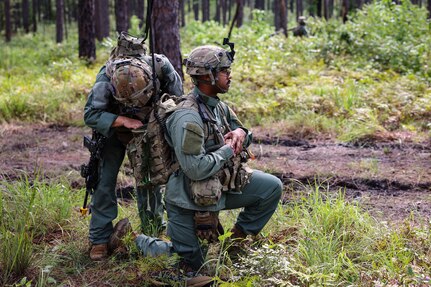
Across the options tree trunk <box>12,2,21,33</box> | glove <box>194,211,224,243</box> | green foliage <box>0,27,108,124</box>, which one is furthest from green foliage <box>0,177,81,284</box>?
tree trunk <box>12,2,21,33</box>

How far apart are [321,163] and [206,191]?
3.97 m

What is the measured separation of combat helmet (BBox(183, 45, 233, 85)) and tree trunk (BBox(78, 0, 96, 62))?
1196cm

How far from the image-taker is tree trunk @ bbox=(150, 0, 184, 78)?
28.9 feet

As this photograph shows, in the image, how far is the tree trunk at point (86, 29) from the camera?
14953 millimetres

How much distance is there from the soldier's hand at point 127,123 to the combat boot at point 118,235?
2.67ft

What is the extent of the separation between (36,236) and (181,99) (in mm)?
1861

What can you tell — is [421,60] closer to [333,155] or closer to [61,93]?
[333,155]

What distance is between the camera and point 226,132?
3.95 metres

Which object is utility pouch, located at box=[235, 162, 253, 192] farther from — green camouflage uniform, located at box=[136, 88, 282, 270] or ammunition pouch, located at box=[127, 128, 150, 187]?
ammunition pouch, located at box=[127, 128, 150, 187]

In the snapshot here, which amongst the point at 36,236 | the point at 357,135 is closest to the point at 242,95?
the point at 357,135

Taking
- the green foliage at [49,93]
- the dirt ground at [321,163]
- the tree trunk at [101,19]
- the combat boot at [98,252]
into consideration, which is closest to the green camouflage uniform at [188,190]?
the combat boot at [98,252]

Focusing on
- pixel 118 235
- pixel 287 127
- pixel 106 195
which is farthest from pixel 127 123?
pixel 287 127

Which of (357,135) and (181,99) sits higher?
(181,99)

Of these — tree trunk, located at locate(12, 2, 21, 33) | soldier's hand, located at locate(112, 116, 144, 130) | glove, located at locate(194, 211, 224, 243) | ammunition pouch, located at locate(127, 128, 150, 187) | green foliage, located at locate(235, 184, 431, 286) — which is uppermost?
tree trunk, located at locate(12, 2, 21, 33)
